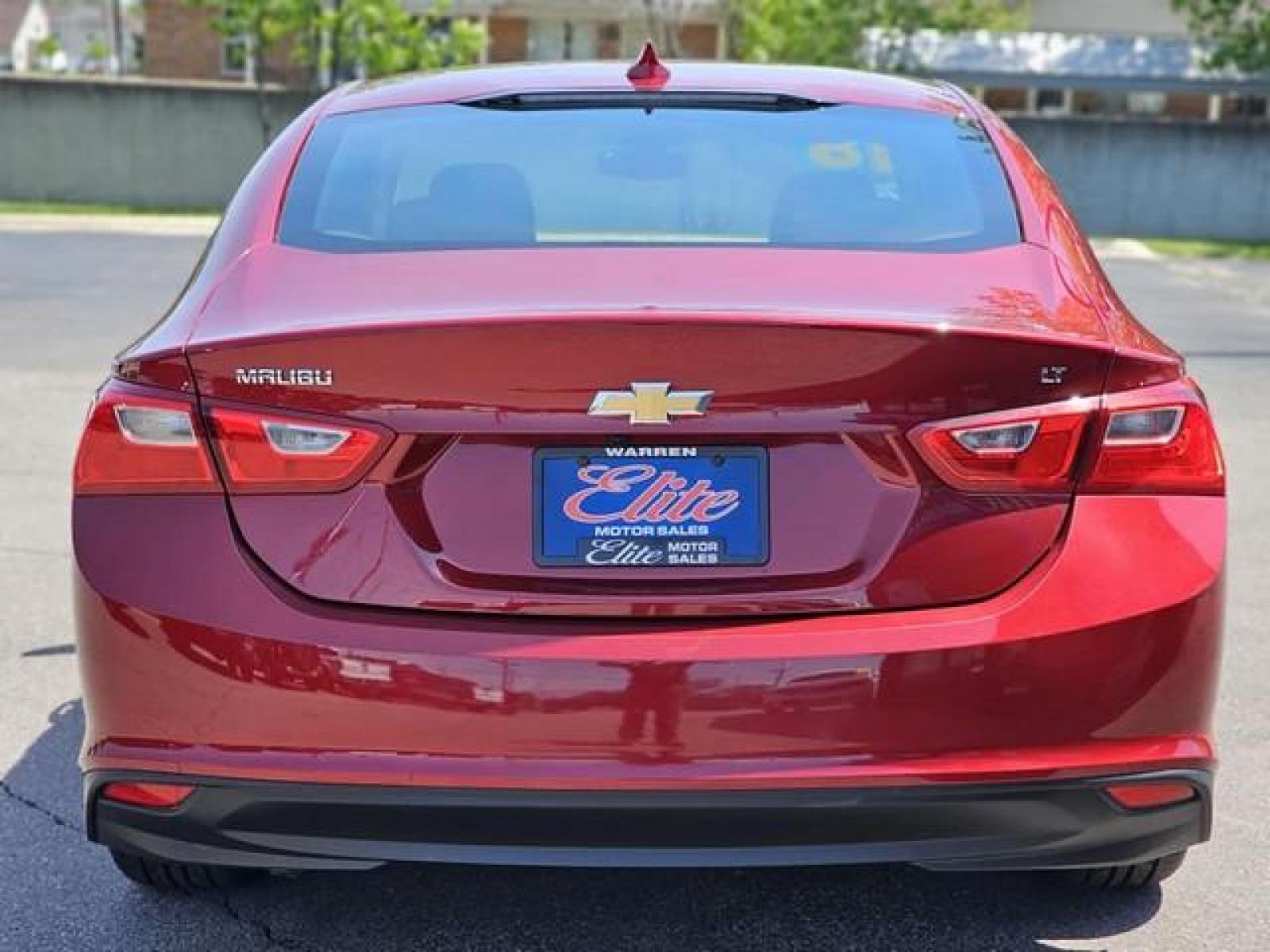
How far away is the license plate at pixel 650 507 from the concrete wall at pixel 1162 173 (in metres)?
25.6

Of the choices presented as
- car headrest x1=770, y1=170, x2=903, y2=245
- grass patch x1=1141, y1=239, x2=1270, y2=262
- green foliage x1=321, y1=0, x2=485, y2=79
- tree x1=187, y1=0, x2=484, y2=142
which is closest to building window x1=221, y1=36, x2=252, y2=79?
tree x1=187, y1=0, x2=484, y2=142

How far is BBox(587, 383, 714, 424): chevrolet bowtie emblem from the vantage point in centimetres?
238

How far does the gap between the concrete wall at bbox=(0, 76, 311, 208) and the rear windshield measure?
2463cm

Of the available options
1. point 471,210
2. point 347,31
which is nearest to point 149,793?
point 471,210

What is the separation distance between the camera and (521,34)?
42406mm

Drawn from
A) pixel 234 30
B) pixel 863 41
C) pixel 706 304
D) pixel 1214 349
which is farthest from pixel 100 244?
pixel 706 304

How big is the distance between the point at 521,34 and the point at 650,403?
1644 inches

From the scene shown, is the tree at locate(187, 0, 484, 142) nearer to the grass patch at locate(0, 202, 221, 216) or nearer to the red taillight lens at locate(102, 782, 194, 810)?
the grass patch at locate(0, 202, 221, 216)

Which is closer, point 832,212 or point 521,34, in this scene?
point 832,212

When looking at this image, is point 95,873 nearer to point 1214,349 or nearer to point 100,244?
point 1214,349

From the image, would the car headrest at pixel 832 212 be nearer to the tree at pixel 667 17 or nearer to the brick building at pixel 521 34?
the brick building at pixel 521 34

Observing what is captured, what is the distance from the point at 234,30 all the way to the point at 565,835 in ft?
86.7

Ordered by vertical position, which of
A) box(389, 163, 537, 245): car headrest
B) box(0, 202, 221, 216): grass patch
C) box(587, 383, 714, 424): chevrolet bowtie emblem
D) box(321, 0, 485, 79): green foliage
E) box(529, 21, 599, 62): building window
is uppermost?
box(389, 163, 537, 245): car headrest

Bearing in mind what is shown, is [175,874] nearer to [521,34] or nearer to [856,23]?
[856,23]
